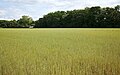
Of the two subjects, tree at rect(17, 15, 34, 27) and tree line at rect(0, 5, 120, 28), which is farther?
tree at rect(17, 15, 34, 27)

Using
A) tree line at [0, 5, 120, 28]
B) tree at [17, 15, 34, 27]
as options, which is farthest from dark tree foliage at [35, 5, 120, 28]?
tree at [17, 15, 34, 27]

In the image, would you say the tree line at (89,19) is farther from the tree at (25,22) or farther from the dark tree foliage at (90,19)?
the tree at (25,22)

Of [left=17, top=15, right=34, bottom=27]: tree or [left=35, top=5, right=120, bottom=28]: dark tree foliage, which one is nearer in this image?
[left=35, top=5, right=120, bottom=28]: dark tree foliage

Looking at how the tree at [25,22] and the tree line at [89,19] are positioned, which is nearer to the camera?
the tree line at [89,19]

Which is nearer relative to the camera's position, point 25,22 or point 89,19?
point 89,19

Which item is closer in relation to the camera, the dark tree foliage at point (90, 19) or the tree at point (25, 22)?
the dark tree foliage at point (90, 19)

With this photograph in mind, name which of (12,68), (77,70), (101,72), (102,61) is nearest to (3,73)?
(12,68)

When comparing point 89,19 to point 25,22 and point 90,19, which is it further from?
point 25,22

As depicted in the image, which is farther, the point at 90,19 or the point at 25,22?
the point at 25,22

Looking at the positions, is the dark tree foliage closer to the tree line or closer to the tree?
the tree line

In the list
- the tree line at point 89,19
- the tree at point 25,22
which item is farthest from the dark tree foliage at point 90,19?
the tree at point 25,22

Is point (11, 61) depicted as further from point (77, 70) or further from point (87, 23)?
point (87, 23)

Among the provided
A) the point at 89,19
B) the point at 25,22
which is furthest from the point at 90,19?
the point at 25,22

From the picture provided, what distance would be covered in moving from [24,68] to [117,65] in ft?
6.29
